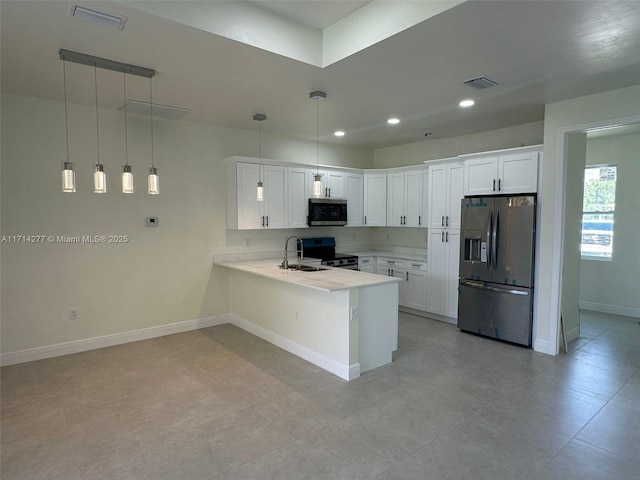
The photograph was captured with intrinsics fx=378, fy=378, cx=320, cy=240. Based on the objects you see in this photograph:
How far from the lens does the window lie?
598cm

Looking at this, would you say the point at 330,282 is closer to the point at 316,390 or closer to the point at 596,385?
the point at 316,390

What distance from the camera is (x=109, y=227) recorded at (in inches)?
178

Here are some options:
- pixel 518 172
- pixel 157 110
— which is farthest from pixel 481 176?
pixel 157 110

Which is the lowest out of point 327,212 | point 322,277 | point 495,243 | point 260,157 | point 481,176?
point 322,277

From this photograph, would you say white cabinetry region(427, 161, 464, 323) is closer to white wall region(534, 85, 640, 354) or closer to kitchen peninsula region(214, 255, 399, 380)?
white wall region(534, 85, 640, 354)

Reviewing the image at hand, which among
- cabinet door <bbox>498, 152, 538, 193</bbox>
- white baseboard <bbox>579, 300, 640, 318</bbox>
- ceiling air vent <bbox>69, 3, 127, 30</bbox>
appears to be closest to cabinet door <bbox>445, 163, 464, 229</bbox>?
cabinet door <bbox>498, 152, 538, 193</bbox>

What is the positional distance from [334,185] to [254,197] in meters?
1.50

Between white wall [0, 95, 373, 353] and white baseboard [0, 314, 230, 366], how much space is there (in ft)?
0.22

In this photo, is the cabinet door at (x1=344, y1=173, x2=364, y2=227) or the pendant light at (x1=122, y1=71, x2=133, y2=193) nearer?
the pendant light at (x1=122, y1=71, x2=133, y2=193)

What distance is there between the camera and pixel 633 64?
10.0 feet

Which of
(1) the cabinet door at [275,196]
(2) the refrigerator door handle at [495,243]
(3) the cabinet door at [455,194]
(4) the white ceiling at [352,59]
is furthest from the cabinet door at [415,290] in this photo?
(4) the white ceiling at [352,59]

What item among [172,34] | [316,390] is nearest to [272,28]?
[172,34]

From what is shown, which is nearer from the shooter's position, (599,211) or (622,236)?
A: (622,236)

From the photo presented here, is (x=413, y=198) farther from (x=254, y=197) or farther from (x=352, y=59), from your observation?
(x=352, y=59)
